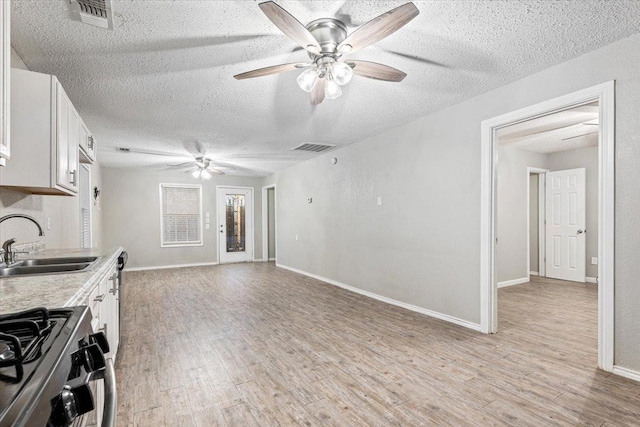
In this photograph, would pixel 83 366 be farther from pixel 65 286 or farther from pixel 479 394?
pixel 479 394

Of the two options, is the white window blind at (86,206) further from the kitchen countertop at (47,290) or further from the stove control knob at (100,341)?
the stove control knob at (100,341)

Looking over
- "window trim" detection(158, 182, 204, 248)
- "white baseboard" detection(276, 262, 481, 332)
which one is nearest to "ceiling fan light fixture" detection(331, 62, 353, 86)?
"white baseboard" detection(276, 262, 481, 332)

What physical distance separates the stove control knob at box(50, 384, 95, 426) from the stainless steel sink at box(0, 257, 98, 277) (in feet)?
4.63

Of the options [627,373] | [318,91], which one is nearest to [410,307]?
[627,373]

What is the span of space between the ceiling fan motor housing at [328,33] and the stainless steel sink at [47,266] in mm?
2036

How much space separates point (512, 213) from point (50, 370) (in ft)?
20.6

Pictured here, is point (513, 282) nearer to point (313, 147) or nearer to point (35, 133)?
point (313, 147)

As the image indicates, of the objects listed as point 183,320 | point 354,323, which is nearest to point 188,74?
point 183,320

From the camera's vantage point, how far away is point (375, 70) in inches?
85.7

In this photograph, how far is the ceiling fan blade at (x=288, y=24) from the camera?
59.4 inches

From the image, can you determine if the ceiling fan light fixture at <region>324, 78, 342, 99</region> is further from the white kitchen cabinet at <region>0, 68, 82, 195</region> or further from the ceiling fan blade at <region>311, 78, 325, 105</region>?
the white kitchen cabinet at <region>0, 68, 82, 195</region>

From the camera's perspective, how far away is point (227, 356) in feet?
8.84

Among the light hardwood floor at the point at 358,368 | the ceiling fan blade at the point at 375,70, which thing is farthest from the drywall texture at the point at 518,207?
the ceiling fan blade at the point at 375,70

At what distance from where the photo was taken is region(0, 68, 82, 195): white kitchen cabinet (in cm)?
187
